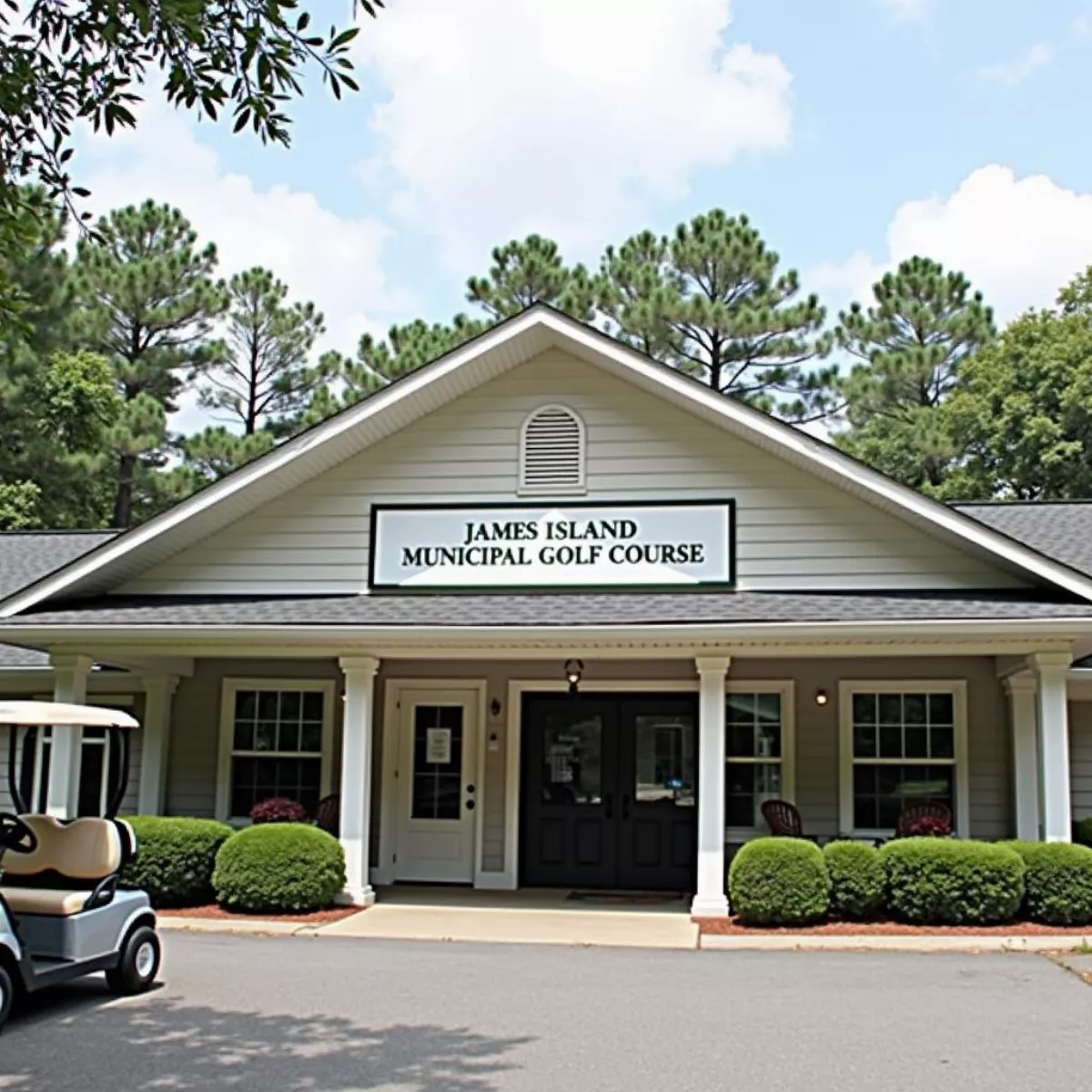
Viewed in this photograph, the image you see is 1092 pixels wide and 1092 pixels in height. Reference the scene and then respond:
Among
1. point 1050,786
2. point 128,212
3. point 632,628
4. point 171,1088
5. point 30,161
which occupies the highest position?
point 128,212

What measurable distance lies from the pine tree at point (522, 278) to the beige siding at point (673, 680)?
21.4 m

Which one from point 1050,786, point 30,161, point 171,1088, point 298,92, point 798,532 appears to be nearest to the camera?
point 171,1088

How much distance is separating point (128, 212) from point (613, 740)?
91.2 ft

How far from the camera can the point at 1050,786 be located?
12312mm

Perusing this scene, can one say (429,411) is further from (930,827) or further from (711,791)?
(930,827)

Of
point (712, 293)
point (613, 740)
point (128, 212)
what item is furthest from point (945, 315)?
point (613, 740)

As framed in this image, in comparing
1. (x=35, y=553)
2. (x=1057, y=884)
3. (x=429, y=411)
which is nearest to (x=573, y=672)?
(x=429, y=411)

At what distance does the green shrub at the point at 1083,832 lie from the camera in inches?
527

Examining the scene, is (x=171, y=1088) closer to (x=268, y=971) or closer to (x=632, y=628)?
(x=268, y=971)

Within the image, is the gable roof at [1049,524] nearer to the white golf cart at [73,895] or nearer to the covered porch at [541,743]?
the covered porch at [541,743]

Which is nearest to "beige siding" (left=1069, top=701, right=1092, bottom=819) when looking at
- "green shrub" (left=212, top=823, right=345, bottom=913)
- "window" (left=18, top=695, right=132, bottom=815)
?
"green shrub" (left=212, top=823, right=345, bottom=913)

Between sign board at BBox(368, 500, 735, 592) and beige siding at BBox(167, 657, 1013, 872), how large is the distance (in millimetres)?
1677

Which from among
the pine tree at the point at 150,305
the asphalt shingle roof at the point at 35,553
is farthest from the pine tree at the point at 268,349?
the asphalt shingle roof at the point at 35,553

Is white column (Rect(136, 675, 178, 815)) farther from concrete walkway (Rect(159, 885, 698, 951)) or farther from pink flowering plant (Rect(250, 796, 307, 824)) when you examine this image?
concrete walkway (Rect(159, 885, 698, 951))
